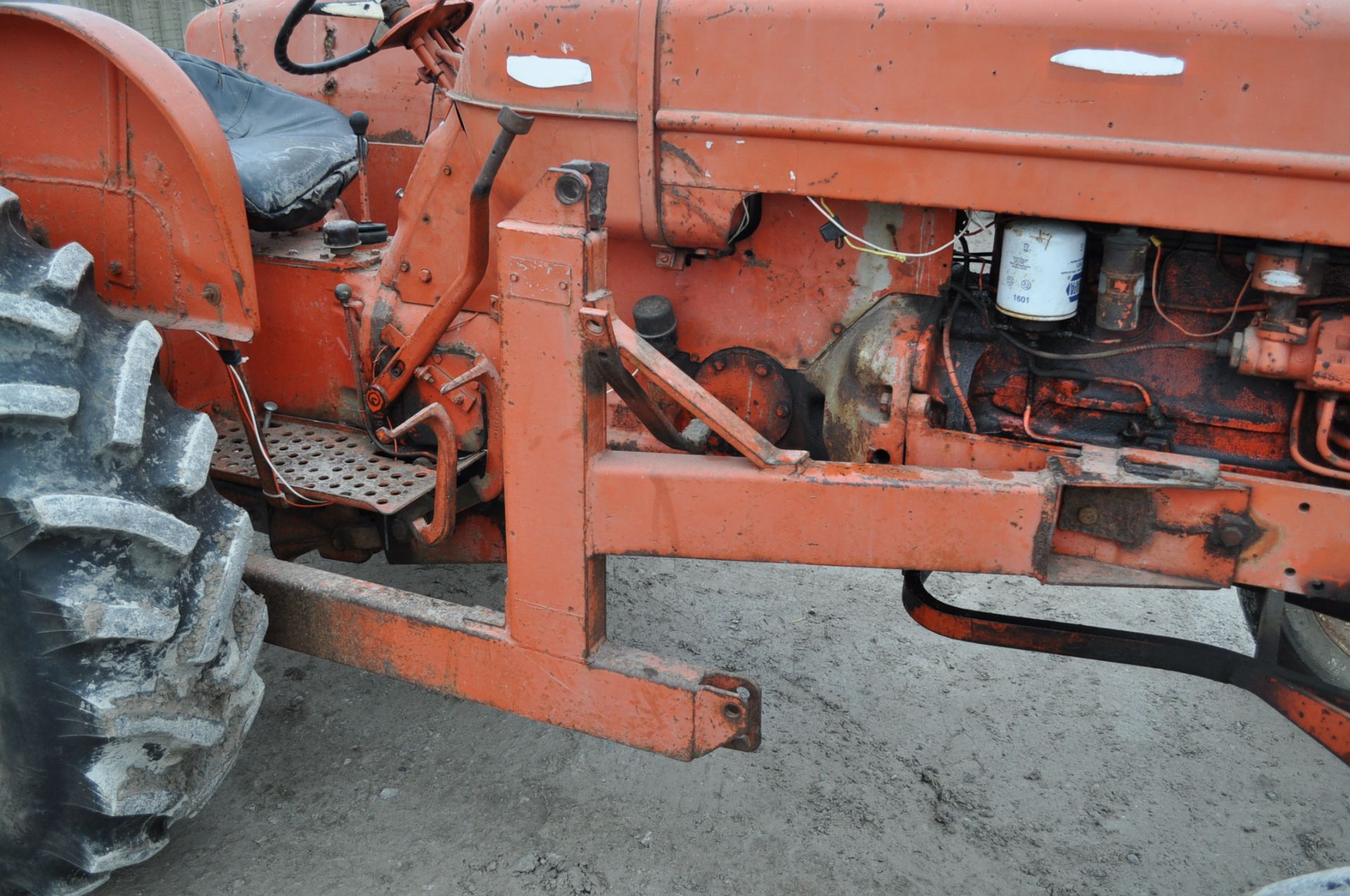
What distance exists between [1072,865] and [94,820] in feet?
6.49

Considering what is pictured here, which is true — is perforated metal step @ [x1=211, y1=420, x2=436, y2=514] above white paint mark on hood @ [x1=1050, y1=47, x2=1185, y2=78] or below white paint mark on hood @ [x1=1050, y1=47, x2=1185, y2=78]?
below

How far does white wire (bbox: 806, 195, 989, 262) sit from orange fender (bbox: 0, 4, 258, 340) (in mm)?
1164

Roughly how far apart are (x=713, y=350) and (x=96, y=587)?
47.8 inches

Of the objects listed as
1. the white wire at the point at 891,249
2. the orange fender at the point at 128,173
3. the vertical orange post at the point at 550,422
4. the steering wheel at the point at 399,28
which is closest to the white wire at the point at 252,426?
the orange fender at the point at 128,173

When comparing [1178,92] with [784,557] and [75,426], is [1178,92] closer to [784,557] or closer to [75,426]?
[784,557]

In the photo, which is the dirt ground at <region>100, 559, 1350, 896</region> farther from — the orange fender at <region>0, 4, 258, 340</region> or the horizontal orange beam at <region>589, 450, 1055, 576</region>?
the orange fender at <region>0, 4, 258, 340</region>

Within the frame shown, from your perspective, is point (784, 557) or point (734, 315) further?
point (734, 315)

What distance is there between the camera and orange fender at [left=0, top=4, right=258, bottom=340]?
2168 millimetres

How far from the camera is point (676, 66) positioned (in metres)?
1.98

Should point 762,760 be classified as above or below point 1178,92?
below

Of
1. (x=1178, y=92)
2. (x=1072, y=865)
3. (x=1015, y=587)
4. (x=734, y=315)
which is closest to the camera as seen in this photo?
(x=1178, y=92)

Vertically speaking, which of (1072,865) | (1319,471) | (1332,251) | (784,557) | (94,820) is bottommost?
(1072,865)

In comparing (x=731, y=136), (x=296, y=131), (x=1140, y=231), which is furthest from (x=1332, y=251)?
(x=296, y=131)

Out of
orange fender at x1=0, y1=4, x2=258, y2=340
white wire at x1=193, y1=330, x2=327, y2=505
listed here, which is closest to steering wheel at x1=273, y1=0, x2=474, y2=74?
orange fender at x1=0, y1=4, x2=258, y2=340
